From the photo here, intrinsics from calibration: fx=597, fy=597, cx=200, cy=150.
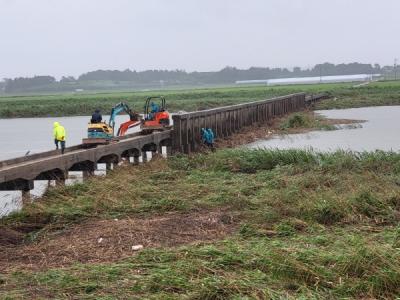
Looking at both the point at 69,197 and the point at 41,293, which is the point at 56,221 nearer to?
the point at 69,197

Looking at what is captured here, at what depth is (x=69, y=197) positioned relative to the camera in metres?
13.0

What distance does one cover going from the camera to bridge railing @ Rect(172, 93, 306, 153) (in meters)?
22.7

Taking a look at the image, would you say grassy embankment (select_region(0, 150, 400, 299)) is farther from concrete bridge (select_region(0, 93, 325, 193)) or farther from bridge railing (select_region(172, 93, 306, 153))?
bridge railing (select_region(172, 93, 306, 153))

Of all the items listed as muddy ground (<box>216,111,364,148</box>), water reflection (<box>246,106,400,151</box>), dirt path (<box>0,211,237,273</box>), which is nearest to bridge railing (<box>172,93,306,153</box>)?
muddy ground (<box>216,111,364,148</box>)

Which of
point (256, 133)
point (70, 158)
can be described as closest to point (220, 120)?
point (256, 133)

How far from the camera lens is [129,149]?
780 inches

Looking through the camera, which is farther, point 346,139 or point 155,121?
point 346,139

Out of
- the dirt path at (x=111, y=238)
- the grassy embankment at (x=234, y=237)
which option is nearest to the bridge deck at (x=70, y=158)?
the grassy embankment at (x=234, y=237)

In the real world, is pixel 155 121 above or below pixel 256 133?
above

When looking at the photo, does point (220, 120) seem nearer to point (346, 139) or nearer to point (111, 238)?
point (346, 139)

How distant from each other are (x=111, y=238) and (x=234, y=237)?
6.49 feet

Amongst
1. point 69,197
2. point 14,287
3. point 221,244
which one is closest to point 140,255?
point 221,244

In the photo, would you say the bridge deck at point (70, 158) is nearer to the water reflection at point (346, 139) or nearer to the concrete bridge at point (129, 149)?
the concrete bridge at point (129, 149)

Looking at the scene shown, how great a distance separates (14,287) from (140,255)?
68.3 inches
